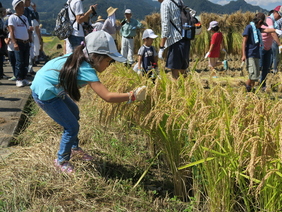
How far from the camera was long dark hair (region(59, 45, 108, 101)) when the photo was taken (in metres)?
2.32

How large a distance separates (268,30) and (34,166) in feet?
16.9

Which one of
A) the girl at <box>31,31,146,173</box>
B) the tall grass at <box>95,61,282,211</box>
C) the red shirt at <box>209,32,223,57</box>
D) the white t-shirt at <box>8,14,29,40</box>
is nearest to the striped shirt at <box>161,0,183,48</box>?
the tall grass at <box>95,61,282,211</box>

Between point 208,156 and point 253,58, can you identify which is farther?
point 253,58

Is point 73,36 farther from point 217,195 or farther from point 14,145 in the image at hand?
point 217,195

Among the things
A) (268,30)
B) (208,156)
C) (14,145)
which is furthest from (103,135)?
(268,30)

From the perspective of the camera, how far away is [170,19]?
14.8ft

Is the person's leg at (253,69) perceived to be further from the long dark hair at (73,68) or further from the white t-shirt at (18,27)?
the white t-shirt at (18,27)

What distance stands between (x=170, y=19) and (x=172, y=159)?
2.61 metres

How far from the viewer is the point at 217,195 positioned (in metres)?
2.06

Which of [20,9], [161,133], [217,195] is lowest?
[217,195]

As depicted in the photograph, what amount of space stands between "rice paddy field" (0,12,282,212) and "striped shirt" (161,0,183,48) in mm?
1585

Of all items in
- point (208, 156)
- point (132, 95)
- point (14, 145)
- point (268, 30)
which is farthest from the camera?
point (268, 30)

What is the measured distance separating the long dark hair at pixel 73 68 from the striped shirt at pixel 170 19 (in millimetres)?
2270

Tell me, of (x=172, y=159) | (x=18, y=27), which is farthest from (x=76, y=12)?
(x=172, y=159)
